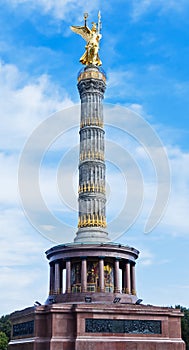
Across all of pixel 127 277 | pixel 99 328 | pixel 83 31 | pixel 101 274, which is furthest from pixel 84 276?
pixel 83 31

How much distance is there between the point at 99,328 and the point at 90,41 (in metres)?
22.0

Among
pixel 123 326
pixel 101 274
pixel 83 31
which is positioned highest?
pixel 83 31

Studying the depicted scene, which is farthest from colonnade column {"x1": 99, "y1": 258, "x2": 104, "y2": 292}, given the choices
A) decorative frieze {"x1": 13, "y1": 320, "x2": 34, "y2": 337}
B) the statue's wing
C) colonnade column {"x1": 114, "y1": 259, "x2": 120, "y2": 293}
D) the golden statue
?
the statue's wing

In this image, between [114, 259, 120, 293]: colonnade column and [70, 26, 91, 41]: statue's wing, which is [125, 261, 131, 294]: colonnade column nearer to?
[114, 259, 120, 293]: colonnade column

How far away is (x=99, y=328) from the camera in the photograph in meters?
25.0

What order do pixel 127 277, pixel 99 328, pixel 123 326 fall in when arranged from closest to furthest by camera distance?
1. pixel 99 328
2. pixel 123 326
3. pixel 127 277

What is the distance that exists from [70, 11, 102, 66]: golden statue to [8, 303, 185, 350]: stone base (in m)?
19.3

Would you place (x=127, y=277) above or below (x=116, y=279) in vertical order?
above

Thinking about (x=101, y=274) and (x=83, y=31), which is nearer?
(x=101, y=274)

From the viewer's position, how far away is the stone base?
24.7m

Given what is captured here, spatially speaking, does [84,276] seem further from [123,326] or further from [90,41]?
[90,41]

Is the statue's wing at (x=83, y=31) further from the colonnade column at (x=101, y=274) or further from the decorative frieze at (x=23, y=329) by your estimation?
the decorative frieze at (x=23, y=329)

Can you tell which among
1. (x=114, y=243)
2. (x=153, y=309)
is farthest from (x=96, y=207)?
(x=153, y=309)

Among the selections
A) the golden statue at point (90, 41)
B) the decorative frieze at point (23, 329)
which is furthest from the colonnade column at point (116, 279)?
the golden statue at point (90, 41)
